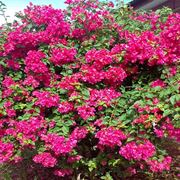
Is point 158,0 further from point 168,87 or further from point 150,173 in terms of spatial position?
point 168,87

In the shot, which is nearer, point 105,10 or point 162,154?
point 162,154

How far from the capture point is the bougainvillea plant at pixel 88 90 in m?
3.19

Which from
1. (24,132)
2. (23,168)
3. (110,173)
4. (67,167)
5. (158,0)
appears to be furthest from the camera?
(158,0)

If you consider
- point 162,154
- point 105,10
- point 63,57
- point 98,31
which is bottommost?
point 162,154

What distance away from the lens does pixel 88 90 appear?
339 centimetres

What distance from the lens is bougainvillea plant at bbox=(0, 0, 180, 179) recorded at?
10.5ft

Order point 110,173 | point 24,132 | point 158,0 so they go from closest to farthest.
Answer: point 24,132
point 110,173
point 158,0

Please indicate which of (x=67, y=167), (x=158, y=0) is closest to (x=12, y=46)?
(x=67, y=167)

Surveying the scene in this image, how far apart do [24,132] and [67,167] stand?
635 mm

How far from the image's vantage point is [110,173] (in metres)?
3.99

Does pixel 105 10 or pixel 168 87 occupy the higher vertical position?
pixel 105 10

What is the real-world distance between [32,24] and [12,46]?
429 millimetres

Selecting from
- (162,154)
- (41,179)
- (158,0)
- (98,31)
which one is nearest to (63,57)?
(98,31)

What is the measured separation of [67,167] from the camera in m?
3.69
